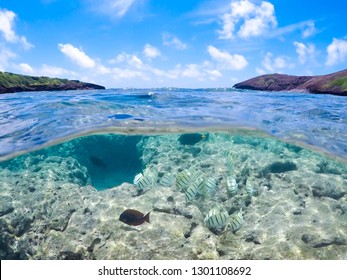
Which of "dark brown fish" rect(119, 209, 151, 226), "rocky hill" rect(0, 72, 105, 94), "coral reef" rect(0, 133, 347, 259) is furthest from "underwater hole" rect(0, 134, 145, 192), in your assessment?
"rocky hill" rect(0, 72, 105, 94)

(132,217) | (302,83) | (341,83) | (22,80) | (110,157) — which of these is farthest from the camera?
(22,80)

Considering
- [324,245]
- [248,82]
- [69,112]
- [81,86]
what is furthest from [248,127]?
[81,86]

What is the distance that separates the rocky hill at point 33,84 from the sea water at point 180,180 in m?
10.8

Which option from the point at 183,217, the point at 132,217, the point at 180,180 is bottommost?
the point at 183,217

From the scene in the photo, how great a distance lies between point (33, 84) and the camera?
2759 centimetres

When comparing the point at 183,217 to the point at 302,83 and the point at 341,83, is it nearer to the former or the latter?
the point at 341,83

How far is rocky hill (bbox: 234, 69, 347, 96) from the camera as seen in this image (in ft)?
68.3

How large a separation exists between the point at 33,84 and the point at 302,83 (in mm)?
23635

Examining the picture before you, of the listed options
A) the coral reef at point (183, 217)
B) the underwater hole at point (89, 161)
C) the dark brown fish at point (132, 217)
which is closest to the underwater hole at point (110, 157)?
the underwater hole at point (89, 161)

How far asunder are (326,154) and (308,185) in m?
3.98

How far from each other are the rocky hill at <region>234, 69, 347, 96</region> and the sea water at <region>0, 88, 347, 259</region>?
3832mm

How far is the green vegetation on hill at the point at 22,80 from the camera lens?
85.6ft

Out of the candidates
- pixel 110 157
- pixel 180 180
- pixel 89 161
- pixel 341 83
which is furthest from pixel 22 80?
pixel 341 83

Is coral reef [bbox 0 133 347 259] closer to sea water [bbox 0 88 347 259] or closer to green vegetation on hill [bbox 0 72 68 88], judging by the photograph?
sea water [bbox 0 88 347 259]
